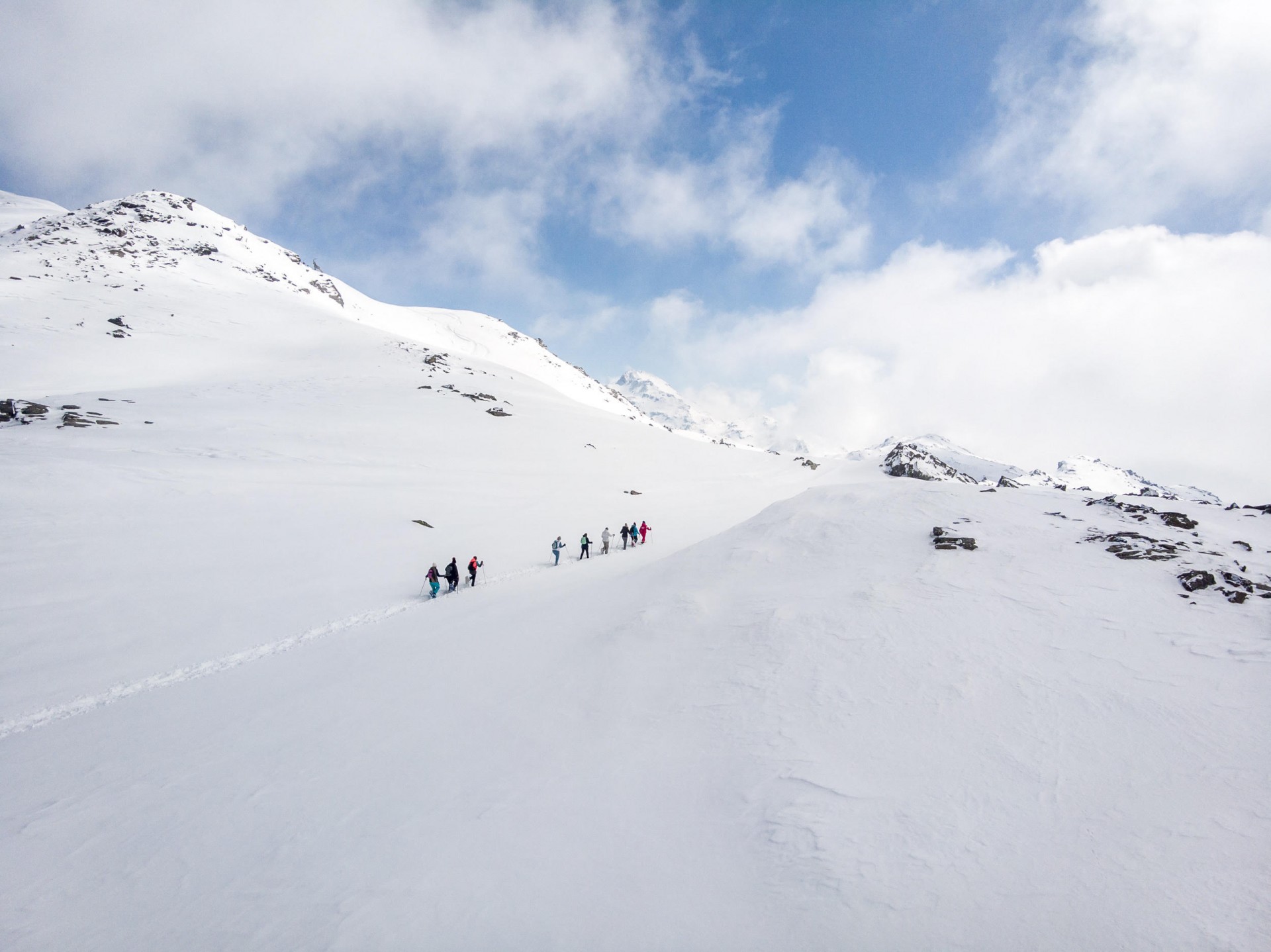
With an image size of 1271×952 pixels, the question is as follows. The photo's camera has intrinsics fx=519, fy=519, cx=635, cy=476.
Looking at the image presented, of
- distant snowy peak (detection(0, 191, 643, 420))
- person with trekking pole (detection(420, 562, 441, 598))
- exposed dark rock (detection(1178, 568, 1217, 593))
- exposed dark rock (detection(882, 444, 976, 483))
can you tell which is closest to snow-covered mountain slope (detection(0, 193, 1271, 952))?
exposed dark rock (detection(1178, 568, 1217, 593))

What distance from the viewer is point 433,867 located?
648cm

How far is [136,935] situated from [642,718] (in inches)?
265

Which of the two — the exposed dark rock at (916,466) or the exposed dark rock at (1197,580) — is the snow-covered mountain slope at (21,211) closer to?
the exposed dark rock at (916,466)

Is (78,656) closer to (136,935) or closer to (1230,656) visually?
(136,935)

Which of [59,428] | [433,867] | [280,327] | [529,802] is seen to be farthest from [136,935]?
[280,327]

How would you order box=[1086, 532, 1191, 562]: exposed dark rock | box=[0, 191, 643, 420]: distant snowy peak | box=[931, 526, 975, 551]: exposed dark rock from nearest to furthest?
box=[1086, 532, 1191, 562]: exposed dark rock, box=[931, 526, 975, 551]: exposed dark rock, box=[0, 191, 643, 420]: distant snowy peak

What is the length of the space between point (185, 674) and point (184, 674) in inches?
0.7

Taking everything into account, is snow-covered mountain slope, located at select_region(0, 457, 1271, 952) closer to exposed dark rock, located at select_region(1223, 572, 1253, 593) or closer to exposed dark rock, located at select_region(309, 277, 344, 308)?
exposed dark rock, located at select_region(1223, 572, 1253, 593)

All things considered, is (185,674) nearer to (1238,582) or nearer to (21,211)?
(1238,582)

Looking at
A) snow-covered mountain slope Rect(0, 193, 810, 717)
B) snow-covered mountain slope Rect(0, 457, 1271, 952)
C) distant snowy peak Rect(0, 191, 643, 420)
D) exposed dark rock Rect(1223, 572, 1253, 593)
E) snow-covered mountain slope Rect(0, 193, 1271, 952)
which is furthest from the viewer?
distant snowy peak Rect(0, 191, 643, 420)

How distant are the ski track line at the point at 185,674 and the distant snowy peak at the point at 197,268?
8385cm

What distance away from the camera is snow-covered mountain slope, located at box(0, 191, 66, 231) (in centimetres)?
15499

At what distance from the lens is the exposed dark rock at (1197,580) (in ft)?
33.7

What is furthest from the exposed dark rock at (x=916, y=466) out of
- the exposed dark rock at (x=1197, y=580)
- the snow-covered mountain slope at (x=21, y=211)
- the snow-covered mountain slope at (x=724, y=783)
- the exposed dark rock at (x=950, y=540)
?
the snow-covered mountain slope at (x=21, y=211)
